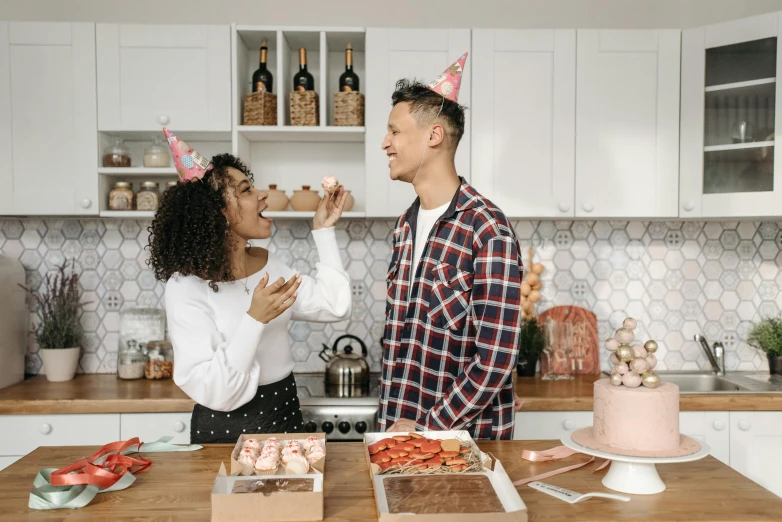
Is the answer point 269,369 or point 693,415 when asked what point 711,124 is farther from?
point 269,369

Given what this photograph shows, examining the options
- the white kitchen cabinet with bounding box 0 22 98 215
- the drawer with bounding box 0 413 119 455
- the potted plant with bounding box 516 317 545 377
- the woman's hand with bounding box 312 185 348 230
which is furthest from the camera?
the potted plant with bounding box 516 317 545 377

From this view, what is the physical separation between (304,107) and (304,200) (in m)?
0.41

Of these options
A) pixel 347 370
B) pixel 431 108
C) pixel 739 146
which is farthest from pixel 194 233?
pixel 739 146

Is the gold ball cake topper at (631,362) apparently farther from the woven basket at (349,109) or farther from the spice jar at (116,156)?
the spice jar at (116,156)

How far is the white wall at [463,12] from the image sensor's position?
328 cm

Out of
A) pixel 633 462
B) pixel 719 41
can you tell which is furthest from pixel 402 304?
pixel 719 41

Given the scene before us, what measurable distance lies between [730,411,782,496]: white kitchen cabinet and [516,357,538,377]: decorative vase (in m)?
0.84

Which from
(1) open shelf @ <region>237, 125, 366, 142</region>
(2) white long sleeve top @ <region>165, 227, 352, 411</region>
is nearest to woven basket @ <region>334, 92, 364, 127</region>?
(1) open shelf @ <region>237, 125, 366, 142</region>

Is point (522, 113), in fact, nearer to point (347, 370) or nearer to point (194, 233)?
point (347, 370)

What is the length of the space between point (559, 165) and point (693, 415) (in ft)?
3.94

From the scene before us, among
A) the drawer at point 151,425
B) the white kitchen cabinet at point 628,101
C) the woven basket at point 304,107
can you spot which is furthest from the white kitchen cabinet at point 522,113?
the drawer at point 151,425

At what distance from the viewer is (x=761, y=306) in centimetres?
332

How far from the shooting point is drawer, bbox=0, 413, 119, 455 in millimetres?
2621

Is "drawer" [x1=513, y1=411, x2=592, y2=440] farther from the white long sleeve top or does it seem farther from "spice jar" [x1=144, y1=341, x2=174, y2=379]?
"spice jar" [x1=144, y1=341, x2=174, y2=379]
